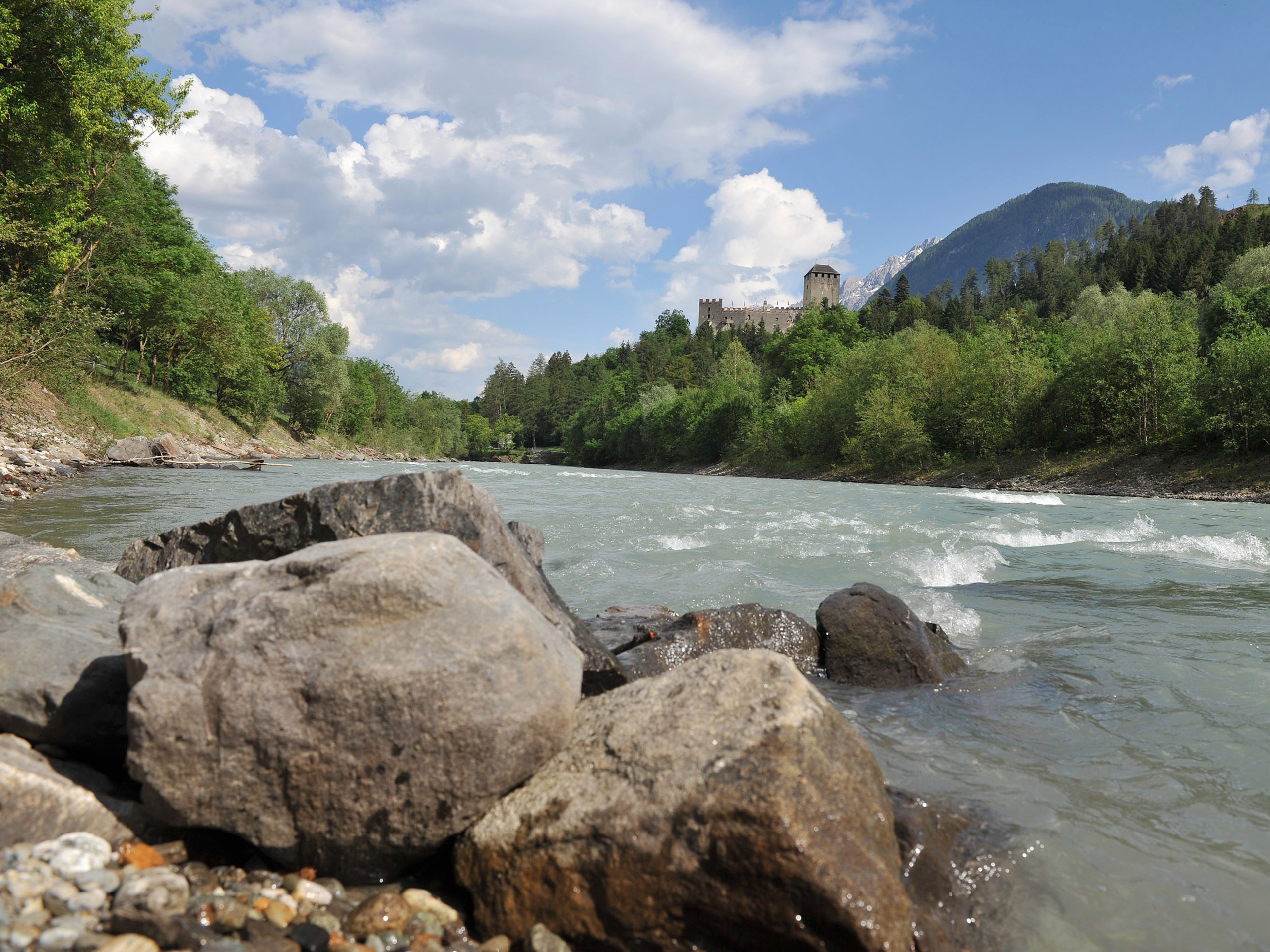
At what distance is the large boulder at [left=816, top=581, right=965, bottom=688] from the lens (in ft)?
22.0

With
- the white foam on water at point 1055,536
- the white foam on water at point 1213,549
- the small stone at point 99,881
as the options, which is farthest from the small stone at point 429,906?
the white foam on water at point 1213,549

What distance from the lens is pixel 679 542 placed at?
14.6 meters

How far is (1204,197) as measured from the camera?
15650cm

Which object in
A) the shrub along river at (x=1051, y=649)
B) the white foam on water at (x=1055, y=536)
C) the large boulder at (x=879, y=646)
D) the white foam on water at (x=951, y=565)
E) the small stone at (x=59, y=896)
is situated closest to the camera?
the small stone at (x=59, y=896)

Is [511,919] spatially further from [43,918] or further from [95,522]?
[95,522]

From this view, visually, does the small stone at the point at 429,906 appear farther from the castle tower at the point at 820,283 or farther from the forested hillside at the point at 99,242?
the castle tower at the point at 820,283

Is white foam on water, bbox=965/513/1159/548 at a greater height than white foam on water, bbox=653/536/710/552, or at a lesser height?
lesser

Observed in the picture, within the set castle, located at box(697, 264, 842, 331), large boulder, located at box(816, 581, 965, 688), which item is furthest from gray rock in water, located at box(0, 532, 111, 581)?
castle, located at box(697, 264, 842, 331)

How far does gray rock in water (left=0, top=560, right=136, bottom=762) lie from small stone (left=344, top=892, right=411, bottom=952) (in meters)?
1.70

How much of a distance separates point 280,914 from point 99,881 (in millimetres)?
674

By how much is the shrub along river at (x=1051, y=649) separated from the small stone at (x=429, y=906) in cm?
258

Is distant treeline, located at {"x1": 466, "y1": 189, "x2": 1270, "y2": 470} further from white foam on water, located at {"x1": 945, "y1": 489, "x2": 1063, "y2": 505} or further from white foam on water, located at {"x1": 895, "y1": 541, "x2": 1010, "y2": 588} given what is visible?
white foam on water, located at {"x1": 895, "y1": 541, "x2": 1010, "y2": 588}

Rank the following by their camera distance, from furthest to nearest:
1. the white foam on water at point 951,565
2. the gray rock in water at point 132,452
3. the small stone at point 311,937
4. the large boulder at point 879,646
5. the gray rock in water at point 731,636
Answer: the gray rock in water at point 132,452
the white foam on water at point 951,565
the large boulder at point 879,646
the gray rock in water at point 731,636
the small stone at point 311,937

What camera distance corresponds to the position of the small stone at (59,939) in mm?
2459
